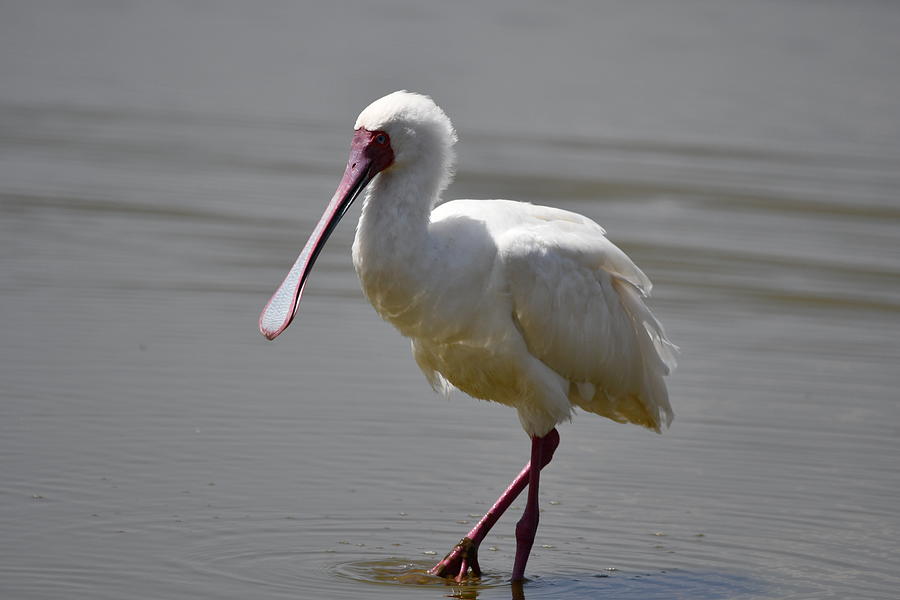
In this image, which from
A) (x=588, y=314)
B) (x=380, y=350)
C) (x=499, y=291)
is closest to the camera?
(x=499, y=291)

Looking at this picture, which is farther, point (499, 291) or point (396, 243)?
point (499, 291)

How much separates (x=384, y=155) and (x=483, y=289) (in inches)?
29.4

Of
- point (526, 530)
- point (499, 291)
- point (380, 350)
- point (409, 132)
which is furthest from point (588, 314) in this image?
→ point (380, 350)

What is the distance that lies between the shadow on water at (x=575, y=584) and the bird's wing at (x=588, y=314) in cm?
102

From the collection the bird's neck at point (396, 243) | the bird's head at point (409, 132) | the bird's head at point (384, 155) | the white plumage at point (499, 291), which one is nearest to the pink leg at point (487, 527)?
the white plumage at point (499, 291)

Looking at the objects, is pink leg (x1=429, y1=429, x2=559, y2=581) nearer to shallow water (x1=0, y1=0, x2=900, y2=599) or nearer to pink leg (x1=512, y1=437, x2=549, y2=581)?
pink leg (x1=512, y1=437, x2=549, y2=581)

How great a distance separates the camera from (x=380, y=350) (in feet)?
38.3

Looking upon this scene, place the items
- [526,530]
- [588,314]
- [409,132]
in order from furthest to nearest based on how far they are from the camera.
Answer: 1. [588,314]
2. [526,530]
3. [409,132]

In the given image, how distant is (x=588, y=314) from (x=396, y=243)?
3.88 feet

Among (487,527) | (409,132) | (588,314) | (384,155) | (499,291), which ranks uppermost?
(409,132)

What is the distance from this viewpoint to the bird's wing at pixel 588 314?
829 cm

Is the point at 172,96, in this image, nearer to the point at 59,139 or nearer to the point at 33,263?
the point at 59,139

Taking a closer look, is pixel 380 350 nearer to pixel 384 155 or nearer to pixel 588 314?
pixel 588 314

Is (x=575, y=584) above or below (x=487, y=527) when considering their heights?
below
